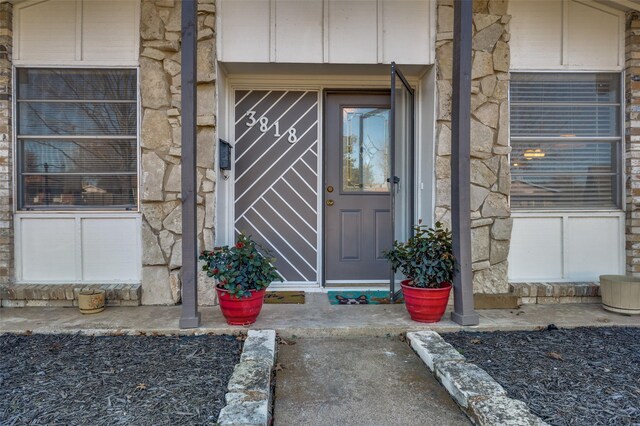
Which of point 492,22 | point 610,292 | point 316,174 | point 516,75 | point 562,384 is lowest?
point 562,384

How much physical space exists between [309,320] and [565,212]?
2.59 metres

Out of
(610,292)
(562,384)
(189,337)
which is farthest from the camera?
(610,292)

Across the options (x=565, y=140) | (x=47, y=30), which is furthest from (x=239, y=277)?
(x=565, y=140)

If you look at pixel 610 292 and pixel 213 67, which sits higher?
pixel 213 67

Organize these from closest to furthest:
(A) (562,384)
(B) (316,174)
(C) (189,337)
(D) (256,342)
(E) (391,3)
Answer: (A) (562,384), (D) (256,342), (C) (189,337), (E) (391,3), (B) (316,174)

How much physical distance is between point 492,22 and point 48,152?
4130 millimetres

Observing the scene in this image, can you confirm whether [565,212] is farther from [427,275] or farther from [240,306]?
[240,306]

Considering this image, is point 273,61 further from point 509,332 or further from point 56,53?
point 509,332

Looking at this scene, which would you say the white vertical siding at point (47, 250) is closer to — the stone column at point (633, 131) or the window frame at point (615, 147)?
the window frame at point (615, 147)

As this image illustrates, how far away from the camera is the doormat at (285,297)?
12.0 feet

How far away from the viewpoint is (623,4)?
356cm

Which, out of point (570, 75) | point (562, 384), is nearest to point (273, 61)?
point (570, 75)

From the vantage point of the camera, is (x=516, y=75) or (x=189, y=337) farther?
(x=516, y=75)

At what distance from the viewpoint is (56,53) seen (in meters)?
3.57
